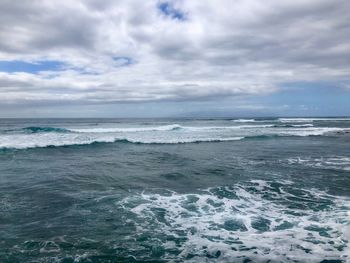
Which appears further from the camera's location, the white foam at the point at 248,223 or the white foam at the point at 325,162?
the white foam at the point at 325,162

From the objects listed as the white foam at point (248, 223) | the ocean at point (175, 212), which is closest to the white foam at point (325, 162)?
the ocean at point (175, 212)

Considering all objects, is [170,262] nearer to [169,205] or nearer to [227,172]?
[169,205]

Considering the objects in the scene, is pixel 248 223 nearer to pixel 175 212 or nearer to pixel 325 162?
pixel 175 212

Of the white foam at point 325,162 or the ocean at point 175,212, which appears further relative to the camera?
the white foam at point 325,162

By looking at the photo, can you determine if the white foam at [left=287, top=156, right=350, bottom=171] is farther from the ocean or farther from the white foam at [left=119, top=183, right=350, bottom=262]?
the white foam at [left=119, top=183, right=350, bottom=262]

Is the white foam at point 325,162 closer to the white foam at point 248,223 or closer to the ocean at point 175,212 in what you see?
the ocean at point 175,212

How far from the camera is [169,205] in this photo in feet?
32.7

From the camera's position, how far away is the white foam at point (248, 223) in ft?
Answer: 21.5

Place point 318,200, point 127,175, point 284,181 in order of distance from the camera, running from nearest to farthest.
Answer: point 318,200, point 284,181, point 127,175

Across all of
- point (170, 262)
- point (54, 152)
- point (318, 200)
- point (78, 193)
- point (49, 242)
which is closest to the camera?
point (170, 262)

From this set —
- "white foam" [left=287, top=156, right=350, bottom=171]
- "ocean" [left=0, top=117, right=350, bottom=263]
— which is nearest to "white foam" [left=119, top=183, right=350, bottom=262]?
"ocean" [left=0, top=117, right=350, bottom=263]

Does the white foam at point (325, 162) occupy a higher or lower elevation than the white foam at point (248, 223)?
higher

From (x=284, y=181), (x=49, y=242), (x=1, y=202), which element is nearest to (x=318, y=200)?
(x=284, y=181)

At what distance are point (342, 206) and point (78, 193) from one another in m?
9.10
